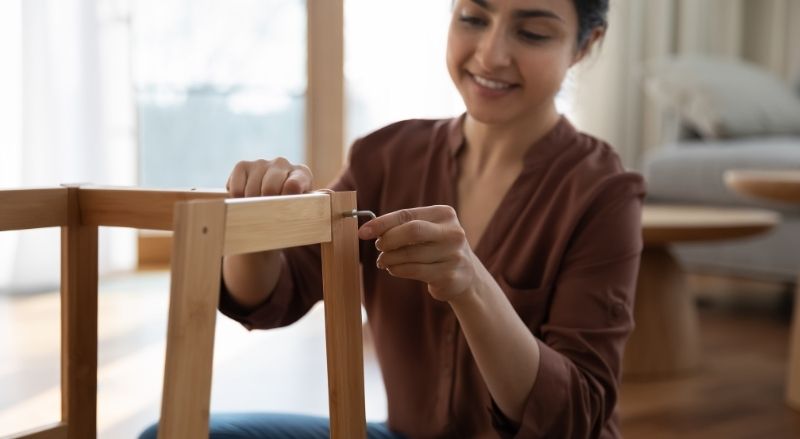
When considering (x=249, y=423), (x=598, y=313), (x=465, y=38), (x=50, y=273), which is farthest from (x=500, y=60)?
(x=50, y=273)

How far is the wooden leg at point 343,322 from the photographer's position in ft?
2.56

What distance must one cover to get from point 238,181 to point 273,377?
4.72ft

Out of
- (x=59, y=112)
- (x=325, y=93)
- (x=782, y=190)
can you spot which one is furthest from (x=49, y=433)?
(x=325, y=93)

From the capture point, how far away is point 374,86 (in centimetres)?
379

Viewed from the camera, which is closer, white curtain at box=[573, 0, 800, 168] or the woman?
the woman

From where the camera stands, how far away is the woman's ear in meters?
1.15

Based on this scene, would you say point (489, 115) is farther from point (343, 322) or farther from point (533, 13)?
point (343, 322)

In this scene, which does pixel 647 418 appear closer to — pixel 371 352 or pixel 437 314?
pixel 371 352

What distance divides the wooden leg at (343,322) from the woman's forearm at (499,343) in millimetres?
90

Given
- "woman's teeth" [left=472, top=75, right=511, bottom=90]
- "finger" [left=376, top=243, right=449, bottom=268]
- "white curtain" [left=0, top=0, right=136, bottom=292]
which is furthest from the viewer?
"white curtain" [left=0, top=0, right=136, bottom=292]

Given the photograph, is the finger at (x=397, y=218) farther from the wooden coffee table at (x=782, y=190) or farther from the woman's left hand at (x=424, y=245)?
the wooden coffee table at (x=782, y=190)

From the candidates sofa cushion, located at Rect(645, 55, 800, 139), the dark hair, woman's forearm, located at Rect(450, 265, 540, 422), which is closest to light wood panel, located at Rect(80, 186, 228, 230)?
woman's forearm, located at Rect(450, 265, 540, 422)

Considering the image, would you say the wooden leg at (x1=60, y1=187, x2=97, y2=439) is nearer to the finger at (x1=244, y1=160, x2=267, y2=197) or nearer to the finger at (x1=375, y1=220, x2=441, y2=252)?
the finger at (x1=244, y1=160, x2=267, y2=197)

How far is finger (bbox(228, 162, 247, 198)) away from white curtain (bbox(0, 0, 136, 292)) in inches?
92.2
